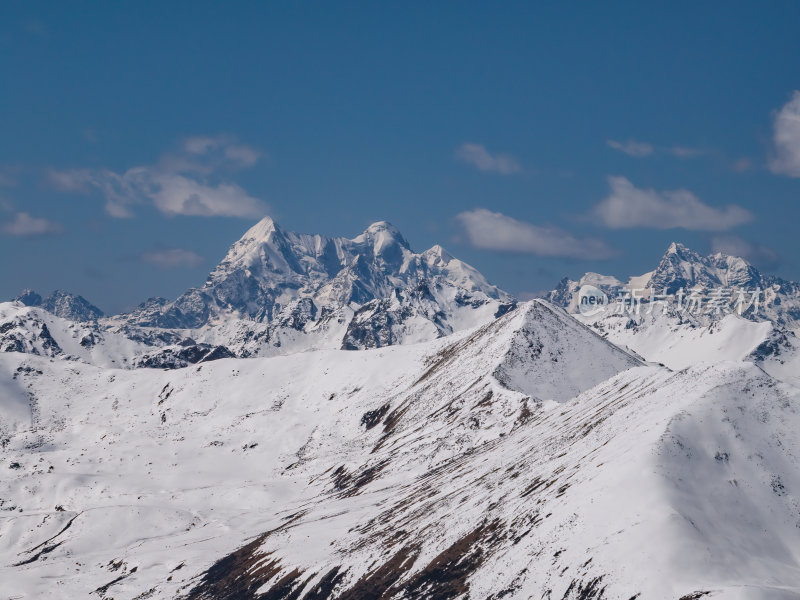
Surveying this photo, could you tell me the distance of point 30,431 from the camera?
190375 mm

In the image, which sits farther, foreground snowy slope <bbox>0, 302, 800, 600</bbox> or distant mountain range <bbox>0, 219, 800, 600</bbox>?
foreground snowy slope <bbox>0, 302, 800, 600</bbox>

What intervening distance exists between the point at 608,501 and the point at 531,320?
112 metres

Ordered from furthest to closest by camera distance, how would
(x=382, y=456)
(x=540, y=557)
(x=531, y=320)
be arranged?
1. (x=531, y=320)
2. (x=382, y=456)
3. (x=540, y=557)

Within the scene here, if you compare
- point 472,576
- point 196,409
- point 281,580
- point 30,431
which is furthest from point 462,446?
point 30,431

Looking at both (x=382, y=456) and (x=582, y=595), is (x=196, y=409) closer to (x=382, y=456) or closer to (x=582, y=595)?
(x=382, y=456)

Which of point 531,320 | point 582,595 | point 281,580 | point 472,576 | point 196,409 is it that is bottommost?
point 582,595

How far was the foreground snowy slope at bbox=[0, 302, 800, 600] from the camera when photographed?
5009 centimetres

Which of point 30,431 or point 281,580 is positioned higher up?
point 30,431

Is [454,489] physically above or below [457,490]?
above

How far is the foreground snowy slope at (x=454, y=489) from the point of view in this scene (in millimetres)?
50094

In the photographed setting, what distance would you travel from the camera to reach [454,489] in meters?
82.6

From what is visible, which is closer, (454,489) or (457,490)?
(457,490)

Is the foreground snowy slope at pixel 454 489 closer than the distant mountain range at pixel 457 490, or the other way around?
the distant mountain range at pixel 457 490

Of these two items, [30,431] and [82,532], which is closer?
[82,532]
